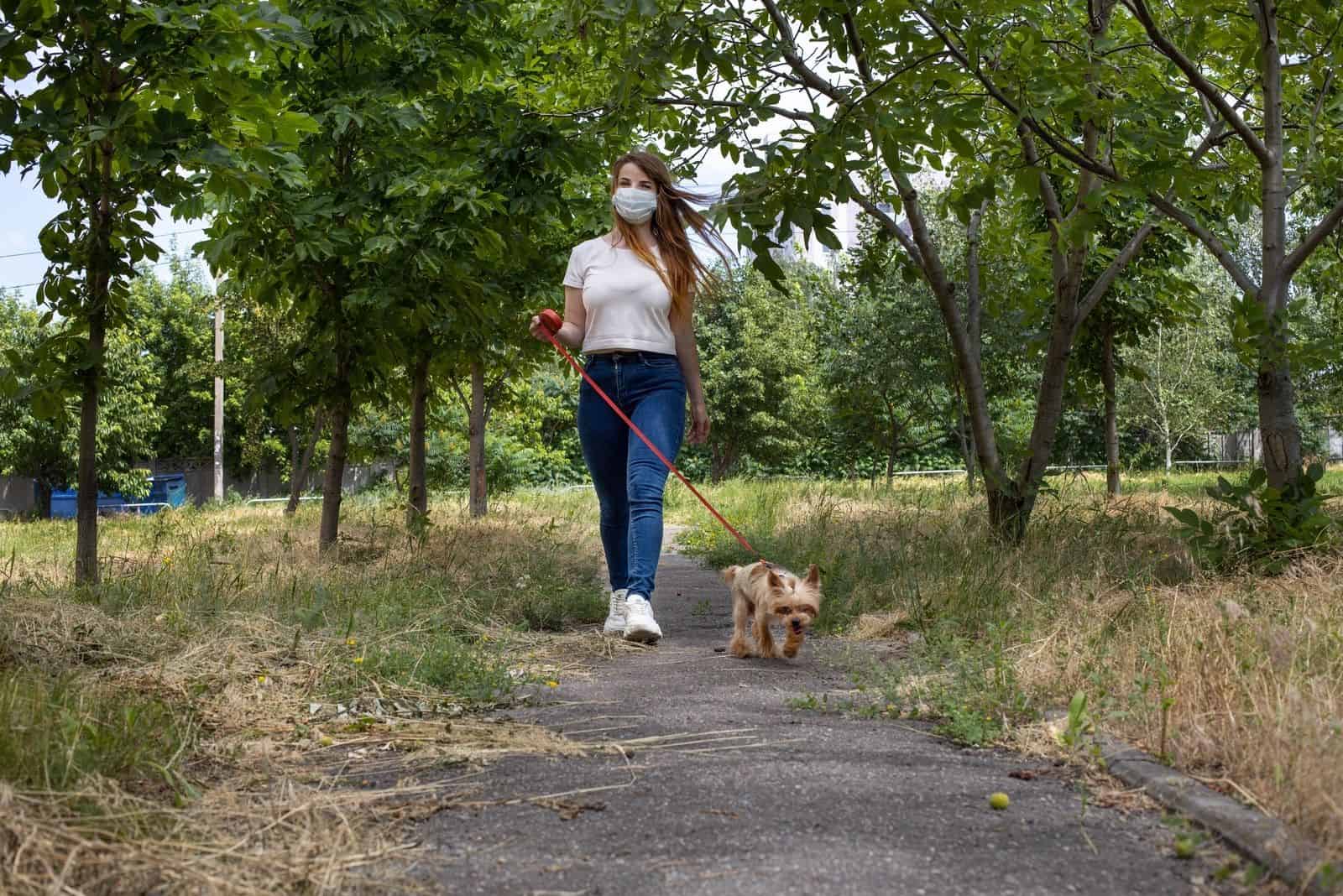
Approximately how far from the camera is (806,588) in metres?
4.97

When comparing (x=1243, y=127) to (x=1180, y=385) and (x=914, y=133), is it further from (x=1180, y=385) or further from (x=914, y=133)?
(x=1180, y=385)

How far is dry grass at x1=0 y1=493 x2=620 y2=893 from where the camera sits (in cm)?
230

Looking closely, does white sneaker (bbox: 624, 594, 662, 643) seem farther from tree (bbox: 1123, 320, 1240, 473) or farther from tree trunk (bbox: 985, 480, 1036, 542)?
tree (bbox: 1123, 320, 1240, 473)

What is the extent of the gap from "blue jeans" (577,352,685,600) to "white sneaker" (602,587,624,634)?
92 millimetres

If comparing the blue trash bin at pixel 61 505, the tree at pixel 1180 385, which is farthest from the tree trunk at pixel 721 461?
the blue trash bin at pixel 61 505

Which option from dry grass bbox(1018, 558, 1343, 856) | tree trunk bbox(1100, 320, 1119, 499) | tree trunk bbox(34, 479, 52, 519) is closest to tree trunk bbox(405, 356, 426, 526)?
dry grass bbox(1018, 558, 1343, 856)

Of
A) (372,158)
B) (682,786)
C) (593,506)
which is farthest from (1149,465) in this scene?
(682,786)

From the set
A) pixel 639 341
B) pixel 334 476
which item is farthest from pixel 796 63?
pixel 334 476

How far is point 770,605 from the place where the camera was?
16.2 feet

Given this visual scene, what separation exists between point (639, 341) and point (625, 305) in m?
0.19

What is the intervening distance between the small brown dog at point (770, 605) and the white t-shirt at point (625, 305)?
1.22 m

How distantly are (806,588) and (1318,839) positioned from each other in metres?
2.85

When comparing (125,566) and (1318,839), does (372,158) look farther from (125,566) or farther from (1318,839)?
(1318,839)

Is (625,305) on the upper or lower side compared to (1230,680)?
upper
